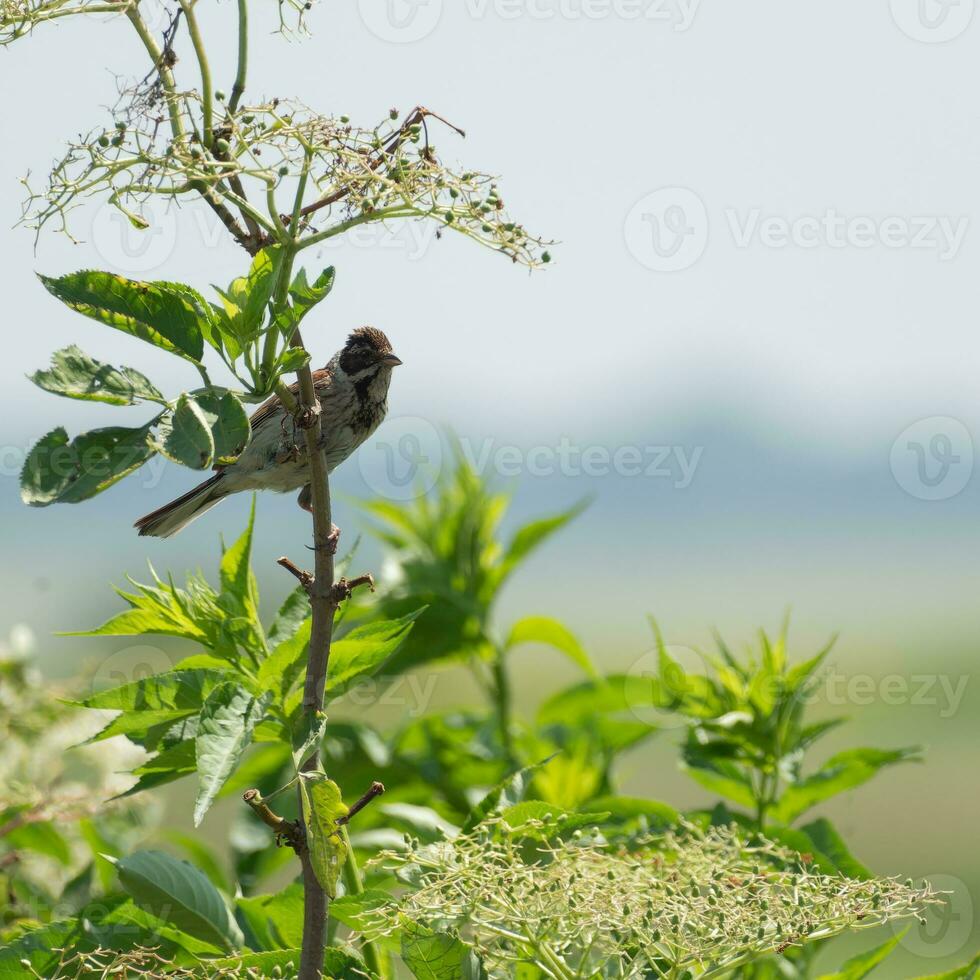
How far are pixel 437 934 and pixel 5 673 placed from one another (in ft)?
→ 5.03

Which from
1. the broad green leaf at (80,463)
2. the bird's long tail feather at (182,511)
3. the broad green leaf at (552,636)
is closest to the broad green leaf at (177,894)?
the broad green leaf at (80,463)

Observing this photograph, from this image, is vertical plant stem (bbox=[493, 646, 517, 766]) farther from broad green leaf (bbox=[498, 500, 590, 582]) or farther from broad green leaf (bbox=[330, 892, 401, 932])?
broad green leaf (bbox=[330, 892, 401, 932])

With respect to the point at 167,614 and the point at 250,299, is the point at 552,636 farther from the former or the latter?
the point at 250,299

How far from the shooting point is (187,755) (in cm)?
141

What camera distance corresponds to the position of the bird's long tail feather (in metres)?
3.01

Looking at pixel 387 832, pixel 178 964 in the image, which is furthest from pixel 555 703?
pixel 178 964

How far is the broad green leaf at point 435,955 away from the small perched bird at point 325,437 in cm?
162

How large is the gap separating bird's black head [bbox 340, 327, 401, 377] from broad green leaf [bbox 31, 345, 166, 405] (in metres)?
2.07

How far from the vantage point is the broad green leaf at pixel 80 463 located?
1023mm

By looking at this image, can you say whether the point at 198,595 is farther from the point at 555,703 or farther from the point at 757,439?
the point at 757,439

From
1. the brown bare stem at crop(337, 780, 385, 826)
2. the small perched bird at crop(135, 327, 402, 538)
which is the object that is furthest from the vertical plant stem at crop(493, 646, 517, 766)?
the brown bare stem at crop(337, 780, 385, 826)

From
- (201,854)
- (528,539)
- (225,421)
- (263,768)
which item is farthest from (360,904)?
(528,539)

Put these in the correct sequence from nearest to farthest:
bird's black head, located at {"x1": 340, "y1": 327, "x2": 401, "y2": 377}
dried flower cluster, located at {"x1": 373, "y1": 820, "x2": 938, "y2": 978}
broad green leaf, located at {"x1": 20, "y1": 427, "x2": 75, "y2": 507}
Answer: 1. broad green leaf, located at {"x1": 20, "y1": 427, "x2": 75, "y2": 507}
2. dried flower cluster, located at {"x1": 373, "y1": 820, "x2": 938, "y2": 978}
3. bird's black head, located at {"x1": 340, "y1": 327, "x2": 401, "y2": 377}

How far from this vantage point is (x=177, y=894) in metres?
1.55
